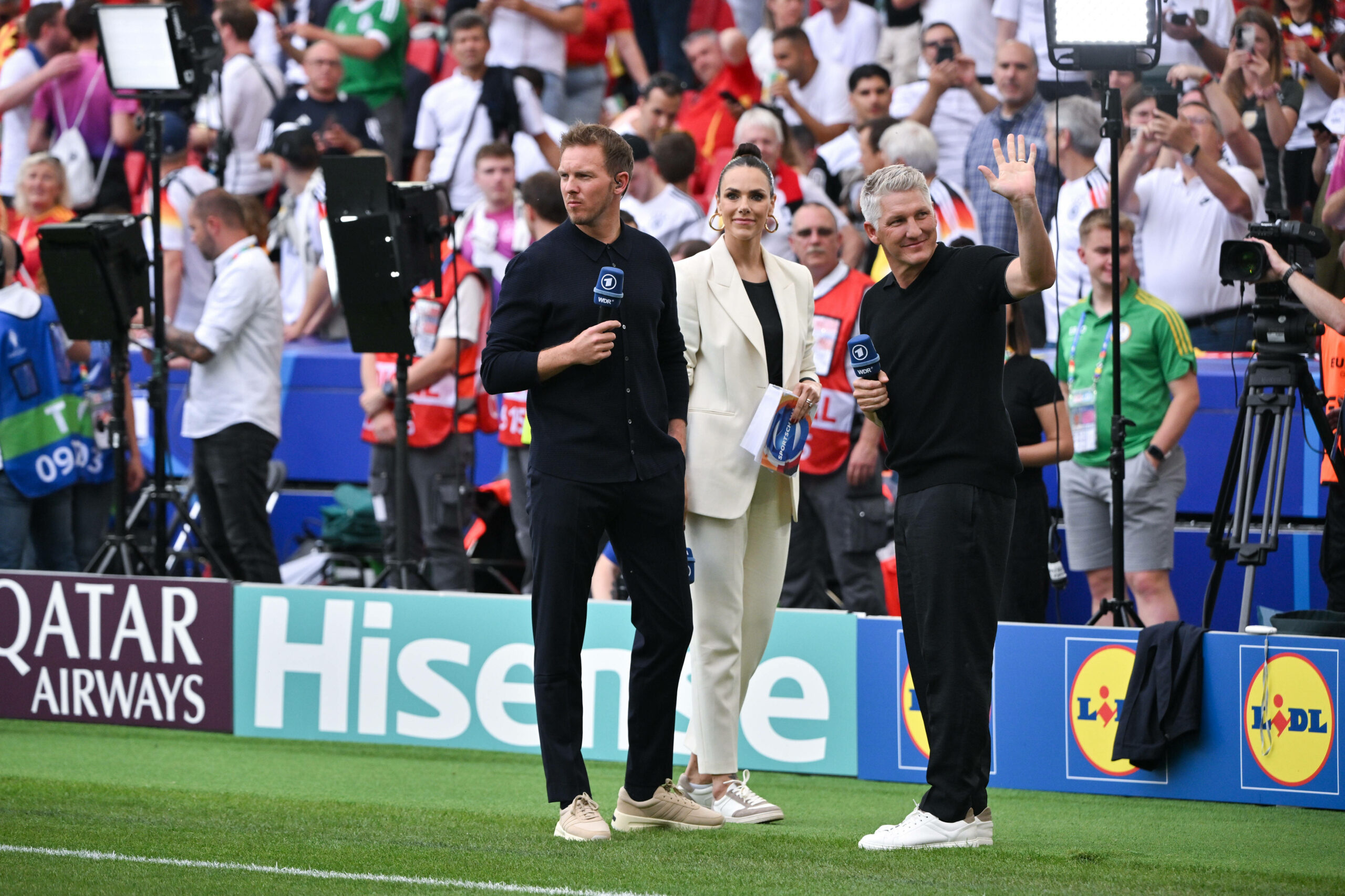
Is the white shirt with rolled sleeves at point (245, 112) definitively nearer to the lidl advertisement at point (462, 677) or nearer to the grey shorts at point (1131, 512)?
the lidl advertisement at point (462, 677)

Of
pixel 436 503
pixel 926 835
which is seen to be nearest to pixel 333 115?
pixel 436 503

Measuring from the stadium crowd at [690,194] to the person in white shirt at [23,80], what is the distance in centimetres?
2

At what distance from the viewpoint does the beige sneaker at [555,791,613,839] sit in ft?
15.3

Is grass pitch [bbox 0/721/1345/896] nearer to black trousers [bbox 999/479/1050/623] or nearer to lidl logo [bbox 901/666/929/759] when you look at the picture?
lidl logo [bbox 901/666/929/759]

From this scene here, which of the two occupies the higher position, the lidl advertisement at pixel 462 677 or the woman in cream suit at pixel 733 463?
the woman in cream suit at pixel 733 463

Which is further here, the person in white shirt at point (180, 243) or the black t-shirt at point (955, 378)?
the person in white shirt at point (180, 243)

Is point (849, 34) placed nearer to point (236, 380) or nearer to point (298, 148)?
point (298, 148)

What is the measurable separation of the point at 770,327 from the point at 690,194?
4.76 metres

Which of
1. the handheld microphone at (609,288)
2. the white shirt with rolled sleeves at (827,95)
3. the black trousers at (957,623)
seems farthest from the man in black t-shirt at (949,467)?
the white shirt with rolled sleeves at (827,95)

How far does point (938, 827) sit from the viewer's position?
15.2 feet

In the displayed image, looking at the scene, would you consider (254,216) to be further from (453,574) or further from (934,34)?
(934,34)

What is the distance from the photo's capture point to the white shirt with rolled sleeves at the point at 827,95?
35.6 feet

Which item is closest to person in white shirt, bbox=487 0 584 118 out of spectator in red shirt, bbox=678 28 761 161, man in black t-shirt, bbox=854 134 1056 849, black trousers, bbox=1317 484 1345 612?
spectator in red shirt, bbox=678 28 761 161

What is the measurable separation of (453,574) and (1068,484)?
10.4ft
